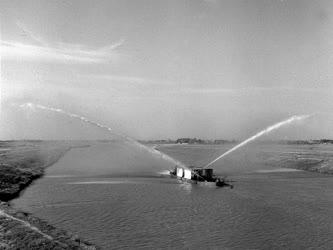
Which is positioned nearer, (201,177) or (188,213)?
(188,213)

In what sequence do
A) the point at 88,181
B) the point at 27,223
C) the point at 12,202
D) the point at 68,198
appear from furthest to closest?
the point at 88,181 → the point at 68,198 → the point at 12,202 → the point at 27,223

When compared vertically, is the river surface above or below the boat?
below

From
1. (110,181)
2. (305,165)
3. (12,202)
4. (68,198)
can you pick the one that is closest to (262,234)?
(68,198)

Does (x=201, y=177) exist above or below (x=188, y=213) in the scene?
above

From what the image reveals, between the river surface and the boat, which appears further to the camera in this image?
the boat

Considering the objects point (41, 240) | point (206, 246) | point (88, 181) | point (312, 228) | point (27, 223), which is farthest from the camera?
point (88, 181)

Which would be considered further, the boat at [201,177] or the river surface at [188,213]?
the boat at [201,177]

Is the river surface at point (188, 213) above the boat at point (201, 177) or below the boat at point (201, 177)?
below

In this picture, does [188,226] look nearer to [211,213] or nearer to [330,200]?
[211,213]
